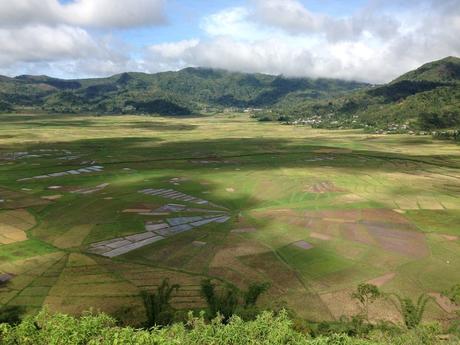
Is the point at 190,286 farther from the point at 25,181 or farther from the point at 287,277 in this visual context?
the point at 25,181

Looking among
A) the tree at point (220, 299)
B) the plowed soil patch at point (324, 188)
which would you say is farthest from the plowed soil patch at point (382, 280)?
the plowed soil patch at point (324, 188)

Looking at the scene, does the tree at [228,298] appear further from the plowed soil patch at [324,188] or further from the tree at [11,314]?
the plowed soil patch at [324,188]

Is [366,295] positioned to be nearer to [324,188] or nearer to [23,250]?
[23,250]

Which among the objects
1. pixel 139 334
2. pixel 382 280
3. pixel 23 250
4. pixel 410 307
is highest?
pixel 139 334

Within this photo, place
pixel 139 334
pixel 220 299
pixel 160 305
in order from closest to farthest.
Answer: pixel 139 334
pixel 160 305
pixel 220 299

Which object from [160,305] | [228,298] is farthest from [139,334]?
[228,298]

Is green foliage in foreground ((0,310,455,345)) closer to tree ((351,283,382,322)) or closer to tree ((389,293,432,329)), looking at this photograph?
tree ((389,293,432,329))

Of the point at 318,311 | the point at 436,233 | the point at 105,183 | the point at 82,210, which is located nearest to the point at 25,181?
the point at 105,183
